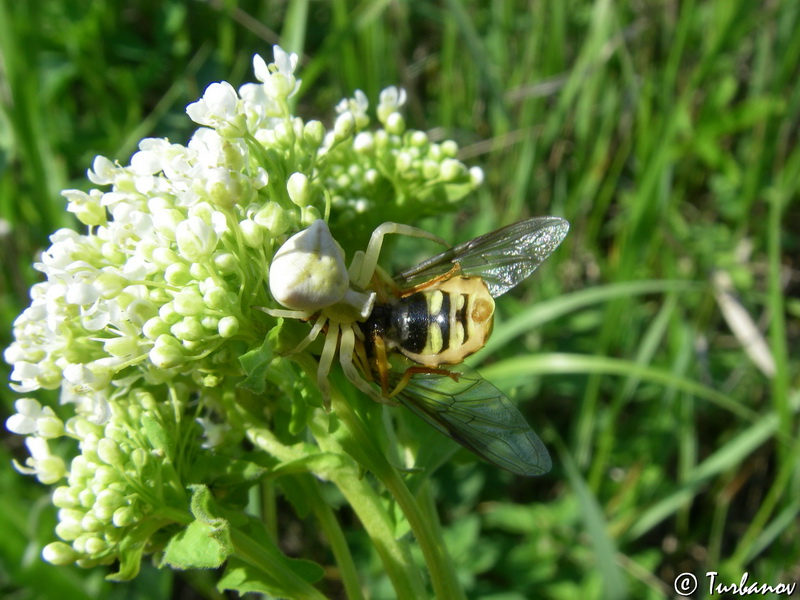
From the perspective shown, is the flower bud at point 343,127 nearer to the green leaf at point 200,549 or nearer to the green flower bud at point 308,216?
the green flower bud at point 308,216

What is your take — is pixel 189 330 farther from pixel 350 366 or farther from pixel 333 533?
pixel 333 533

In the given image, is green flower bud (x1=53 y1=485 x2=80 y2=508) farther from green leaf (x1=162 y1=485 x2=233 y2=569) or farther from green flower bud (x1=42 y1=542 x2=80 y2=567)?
green leaf (x1=162 y1=485 x2=233 y2=569)

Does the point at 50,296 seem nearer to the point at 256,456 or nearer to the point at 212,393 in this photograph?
the point at 212,393

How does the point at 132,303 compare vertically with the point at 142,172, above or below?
below

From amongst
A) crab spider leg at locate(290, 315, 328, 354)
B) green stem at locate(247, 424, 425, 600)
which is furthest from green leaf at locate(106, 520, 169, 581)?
crab spider leg at locate(290, 315, 328, 354)

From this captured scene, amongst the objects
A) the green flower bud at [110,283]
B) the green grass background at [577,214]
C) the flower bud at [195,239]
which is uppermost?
the flower bud at [195,239]

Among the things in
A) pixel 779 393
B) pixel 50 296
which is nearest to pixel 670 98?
pixel 779 393

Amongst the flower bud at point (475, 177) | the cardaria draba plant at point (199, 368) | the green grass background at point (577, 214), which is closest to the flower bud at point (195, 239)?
the cardaria draba plant at point (199, 368)
